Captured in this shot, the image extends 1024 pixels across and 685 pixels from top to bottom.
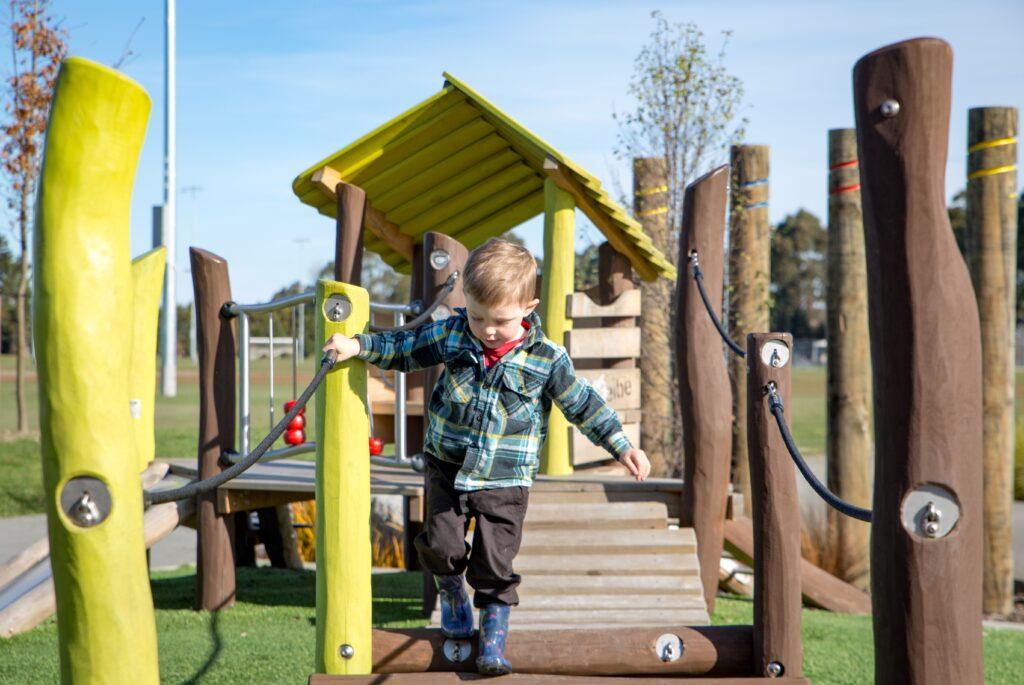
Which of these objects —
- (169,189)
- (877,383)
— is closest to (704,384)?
(877,383)

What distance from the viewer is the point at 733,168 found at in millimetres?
9961

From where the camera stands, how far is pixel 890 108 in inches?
95.3

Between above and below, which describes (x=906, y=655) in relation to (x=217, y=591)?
above

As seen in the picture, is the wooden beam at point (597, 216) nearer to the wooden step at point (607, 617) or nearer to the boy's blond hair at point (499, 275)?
the wooden step at point (607, 617)

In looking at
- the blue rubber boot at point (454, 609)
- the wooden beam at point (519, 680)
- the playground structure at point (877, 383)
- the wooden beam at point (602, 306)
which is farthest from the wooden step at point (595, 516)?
the playground structure at point (877, 383)

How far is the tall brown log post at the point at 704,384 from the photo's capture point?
6.06m

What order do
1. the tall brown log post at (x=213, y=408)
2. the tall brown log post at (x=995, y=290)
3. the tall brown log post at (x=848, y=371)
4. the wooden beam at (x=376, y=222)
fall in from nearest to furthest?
the tall brown log post at (x=213, y=408), the wooden beam at (x=376, y=222), the tall brown log post at (x=995, y=290), the tall brown log post at (x=848, y=371)

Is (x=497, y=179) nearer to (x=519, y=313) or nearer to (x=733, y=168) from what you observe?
(x=733, y=168)

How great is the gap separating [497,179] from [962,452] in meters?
5.94

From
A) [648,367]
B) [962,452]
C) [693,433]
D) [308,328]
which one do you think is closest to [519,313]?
[962,452]

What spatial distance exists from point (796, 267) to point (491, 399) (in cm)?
7015

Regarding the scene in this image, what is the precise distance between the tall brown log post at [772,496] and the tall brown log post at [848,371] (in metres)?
4.70

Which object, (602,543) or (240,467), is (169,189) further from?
(240,467)

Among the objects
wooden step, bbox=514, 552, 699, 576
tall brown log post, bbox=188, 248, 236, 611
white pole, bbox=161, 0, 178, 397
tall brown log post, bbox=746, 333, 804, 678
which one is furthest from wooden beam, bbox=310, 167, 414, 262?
white pole, bbox=161, 0, 178, 397
